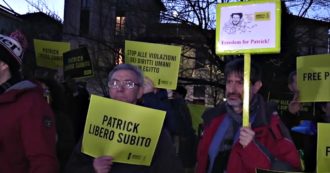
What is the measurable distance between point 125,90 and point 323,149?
1302 millimetres

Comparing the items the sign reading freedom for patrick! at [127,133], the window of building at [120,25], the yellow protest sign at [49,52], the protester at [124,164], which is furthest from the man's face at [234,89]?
the window of building at [120,25]

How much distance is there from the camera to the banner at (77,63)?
721 cm

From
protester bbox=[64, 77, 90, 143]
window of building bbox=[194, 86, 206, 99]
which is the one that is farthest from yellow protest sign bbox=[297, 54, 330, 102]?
window of building bbox=[194, 86, 206, 99]

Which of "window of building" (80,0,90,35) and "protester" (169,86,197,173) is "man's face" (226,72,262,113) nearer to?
"protester" (169,86,197,173)

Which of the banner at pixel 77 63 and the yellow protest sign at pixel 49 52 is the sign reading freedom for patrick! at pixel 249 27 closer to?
the banner at pixel 77 63

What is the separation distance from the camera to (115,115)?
2.97 meters

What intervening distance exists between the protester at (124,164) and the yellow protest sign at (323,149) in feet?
2.94

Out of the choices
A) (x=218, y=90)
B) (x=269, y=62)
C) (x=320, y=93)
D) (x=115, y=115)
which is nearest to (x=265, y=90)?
(x=269, y=62)

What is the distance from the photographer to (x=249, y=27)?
10.5 feet

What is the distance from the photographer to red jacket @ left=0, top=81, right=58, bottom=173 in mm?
2639

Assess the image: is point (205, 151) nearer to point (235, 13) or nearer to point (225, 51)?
point (225, 51)

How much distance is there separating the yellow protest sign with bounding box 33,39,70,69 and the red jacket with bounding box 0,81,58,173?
15.6ft

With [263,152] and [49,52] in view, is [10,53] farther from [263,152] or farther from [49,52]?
[49,52]

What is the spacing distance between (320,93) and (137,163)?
6.75 ft
